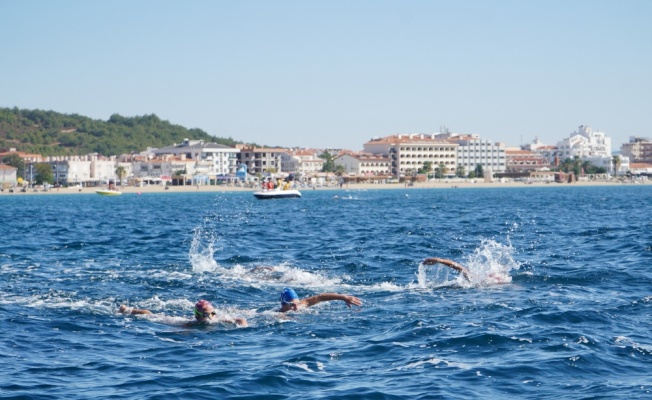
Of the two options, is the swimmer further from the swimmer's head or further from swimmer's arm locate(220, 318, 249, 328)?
the swimmer's head

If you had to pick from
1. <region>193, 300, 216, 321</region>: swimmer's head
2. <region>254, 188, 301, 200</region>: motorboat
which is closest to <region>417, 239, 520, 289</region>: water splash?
<region>193, 300, 216, 321</region>: swimmer's head

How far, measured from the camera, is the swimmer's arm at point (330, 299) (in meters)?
20.9

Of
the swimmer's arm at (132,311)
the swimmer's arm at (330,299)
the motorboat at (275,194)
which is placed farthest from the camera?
the motorboat at (275,194)

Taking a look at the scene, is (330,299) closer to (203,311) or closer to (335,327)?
(335,327)

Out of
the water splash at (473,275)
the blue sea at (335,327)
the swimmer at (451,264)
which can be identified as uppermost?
the swimmer at (451,264)

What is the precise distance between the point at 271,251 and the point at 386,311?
61.0ft

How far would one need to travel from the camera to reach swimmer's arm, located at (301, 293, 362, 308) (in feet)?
68.4

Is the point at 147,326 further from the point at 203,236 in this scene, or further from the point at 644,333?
the point at 203,236

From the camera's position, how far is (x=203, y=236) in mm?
50375

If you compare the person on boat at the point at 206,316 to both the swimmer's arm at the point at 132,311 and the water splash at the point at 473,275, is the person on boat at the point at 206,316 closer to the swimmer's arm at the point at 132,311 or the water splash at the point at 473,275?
the swimmer's arm at the point at 132,311

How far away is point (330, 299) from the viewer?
21562 mm

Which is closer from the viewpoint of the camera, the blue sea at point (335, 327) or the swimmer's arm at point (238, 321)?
the blue sea at point (335, 327)

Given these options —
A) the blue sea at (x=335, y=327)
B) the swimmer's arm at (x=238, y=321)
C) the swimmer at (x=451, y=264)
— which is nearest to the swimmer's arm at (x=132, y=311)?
the blue sea at (x=335, y=327)

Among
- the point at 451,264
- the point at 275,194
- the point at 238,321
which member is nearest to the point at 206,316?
the point at 238,321
